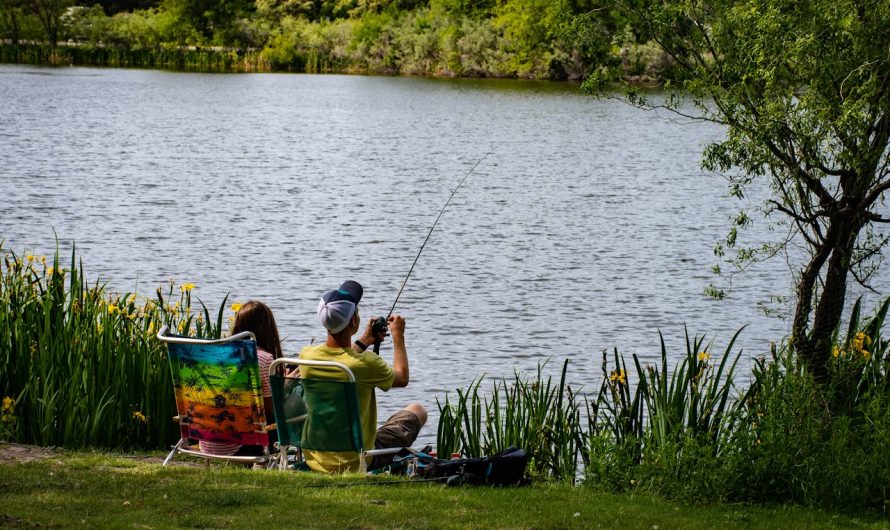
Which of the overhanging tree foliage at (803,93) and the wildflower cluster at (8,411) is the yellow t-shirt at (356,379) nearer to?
the wildflower cluster at (8,411)

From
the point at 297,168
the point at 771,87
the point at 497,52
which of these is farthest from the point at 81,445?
the point at 497,52

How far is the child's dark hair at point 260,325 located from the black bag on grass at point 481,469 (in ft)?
4.09

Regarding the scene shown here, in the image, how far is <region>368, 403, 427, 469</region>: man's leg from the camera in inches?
270

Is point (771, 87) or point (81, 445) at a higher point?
point (771, 87)

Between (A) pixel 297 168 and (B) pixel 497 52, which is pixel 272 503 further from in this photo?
(B) pixel 497 52

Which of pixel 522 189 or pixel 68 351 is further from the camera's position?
pixel 522 189

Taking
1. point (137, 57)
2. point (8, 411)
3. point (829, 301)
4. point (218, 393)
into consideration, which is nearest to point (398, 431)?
point (218, 393)

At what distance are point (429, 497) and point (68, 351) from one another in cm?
314

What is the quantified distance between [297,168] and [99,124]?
1220 centimetres

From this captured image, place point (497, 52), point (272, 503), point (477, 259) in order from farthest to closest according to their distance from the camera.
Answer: point (497, 52)
point (477, 259)
point (272, 503)

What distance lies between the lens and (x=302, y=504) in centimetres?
566

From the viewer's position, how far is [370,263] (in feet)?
64.0

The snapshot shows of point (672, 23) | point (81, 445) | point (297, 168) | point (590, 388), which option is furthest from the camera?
point (297, 168)

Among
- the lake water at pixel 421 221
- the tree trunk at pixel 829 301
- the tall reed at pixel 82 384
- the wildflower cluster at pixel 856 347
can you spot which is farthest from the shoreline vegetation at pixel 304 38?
the tall reed at pixel 82 384
